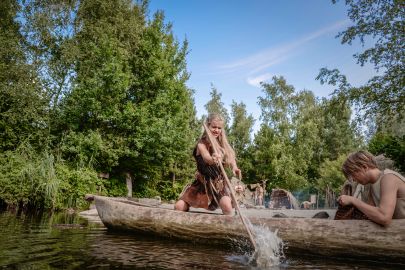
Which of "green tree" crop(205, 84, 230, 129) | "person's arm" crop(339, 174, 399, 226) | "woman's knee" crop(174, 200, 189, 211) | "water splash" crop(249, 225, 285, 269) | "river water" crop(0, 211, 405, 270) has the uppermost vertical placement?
"green tree" crop(205, 84, 230, 129)

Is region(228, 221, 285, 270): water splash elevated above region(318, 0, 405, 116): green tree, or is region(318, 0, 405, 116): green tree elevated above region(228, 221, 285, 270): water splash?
region(318, 0, 405, 116): green tree

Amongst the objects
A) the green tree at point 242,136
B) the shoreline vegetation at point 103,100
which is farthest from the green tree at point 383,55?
the green tree at point 242,136

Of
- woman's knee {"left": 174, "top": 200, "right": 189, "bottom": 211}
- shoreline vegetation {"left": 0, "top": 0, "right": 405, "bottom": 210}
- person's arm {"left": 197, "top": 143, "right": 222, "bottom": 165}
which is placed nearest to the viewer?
person's arm {"left": 197, "top": 143, "right": 222, "bottom": 165}

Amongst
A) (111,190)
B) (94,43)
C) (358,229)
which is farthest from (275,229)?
(94,43)

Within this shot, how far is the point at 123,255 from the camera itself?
347cm

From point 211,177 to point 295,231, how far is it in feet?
4.99

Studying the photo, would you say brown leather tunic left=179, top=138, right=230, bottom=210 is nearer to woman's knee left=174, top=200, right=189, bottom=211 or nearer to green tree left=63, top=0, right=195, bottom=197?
woman's knee left=174, top=200, right=189, bottom=211

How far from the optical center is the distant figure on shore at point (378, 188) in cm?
301

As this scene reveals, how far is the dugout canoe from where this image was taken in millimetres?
3240

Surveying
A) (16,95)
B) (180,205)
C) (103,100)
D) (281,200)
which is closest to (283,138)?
(281,200)

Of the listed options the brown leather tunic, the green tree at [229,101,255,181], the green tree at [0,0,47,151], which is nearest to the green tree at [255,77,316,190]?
the green tree at [229,101,255,181]

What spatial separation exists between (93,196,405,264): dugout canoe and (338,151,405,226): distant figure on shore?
0.62 feet

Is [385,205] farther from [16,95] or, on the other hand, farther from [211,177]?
[16,95]

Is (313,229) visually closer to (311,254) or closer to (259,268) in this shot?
(311,254)
